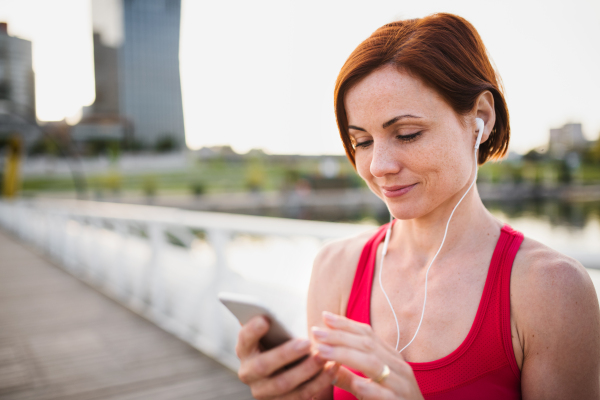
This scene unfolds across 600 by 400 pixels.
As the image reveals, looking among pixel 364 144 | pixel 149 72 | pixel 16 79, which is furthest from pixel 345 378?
pixel 149 72

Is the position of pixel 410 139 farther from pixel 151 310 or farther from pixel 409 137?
pixel 151 310

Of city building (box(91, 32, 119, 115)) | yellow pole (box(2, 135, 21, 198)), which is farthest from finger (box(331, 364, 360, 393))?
city building (box(91, 32, 119, 115))

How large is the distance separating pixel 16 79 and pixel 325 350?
2542 inches

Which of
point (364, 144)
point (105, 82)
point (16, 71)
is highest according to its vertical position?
point (105, 82)

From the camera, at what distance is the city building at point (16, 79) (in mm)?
47219

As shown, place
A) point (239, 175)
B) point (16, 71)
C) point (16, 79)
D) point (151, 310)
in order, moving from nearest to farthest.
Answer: point (151, 310), point (16, 71), point (16, 79), point (239, 175)

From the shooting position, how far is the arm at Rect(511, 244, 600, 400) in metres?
0.92

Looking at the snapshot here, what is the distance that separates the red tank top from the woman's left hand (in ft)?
0.61

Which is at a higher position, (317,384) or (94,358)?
(317,384)

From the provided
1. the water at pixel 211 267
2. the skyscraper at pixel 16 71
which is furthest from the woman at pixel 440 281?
the skyscraper at pixel 16 71

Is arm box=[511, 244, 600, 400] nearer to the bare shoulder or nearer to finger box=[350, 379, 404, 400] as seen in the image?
finger box=[350, 379, 404, 400]

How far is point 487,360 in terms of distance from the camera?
974 millimetres

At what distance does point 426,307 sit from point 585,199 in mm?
42750

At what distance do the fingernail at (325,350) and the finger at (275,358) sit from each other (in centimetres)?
5
